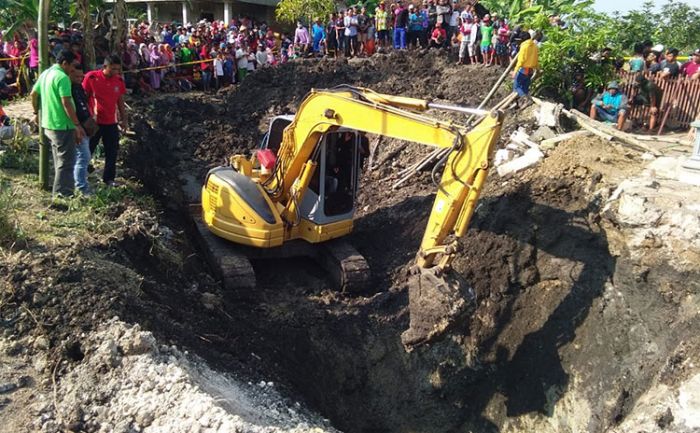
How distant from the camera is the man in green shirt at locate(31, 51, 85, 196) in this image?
22.5ft

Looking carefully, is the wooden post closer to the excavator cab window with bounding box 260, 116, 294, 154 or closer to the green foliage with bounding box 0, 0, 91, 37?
the excavator cab window with bounding box 260, 116, 294, 154

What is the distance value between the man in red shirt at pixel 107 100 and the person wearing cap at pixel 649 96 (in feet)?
30.3

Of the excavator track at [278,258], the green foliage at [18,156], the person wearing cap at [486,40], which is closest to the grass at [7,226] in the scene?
the green foliage at [18,156]

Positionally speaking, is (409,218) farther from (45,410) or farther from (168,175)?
(45,410)

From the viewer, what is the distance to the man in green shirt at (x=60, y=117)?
6.86 metres

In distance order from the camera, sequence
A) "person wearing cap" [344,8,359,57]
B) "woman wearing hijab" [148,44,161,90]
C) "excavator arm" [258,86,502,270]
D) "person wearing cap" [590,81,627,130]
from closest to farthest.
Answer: "excavator arm" [258,86,502,270]
"person wearing cap" [590,81,627,130]
"woman wearing hijab" [148,44,161,90]
"person wearing cap" [344,8,359,57]

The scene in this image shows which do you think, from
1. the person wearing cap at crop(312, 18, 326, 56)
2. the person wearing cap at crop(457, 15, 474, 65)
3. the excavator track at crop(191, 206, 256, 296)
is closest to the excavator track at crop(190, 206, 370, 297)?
the excavator track at crop(191, 206, 256, 296)

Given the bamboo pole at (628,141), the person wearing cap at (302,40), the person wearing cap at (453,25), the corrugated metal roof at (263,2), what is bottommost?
the bamboo pole at (628,141)

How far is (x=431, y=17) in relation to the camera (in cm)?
1869

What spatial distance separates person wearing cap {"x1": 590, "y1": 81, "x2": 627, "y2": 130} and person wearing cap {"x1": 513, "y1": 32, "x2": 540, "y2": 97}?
1334 millimetres

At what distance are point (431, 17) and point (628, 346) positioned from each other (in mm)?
14745

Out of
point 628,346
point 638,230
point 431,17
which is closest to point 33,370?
point 628,346

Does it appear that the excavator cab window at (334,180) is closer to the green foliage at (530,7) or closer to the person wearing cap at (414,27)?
the green foliage at (530,7)

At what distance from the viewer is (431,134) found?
5973mm
